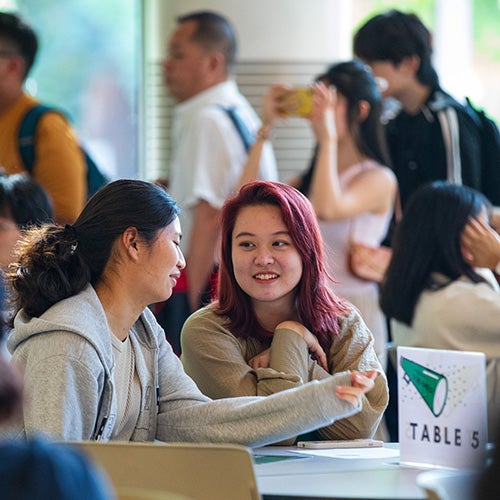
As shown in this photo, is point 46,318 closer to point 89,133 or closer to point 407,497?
point 407,497

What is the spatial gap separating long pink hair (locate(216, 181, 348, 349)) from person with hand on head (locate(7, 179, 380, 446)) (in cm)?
32

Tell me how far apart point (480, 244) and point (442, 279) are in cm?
17

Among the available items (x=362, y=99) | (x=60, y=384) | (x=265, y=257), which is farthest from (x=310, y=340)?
(x=362, y=99)

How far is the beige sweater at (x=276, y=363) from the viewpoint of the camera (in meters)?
3.27

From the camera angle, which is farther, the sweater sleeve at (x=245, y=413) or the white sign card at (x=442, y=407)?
the sweater sleeve at (x=245, y=413)

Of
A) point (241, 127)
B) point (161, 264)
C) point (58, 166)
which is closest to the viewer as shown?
point (161, 264)

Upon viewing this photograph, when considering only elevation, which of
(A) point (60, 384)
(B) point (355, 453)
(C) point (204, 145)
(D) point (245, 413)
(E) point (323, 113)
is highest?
(E) point (323, 113)

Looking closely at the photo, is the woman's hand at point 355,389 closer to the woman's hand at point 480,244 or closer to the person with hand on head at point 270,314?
the person with hand on head at point 270,314

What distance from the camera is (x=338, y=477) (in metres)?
2.62

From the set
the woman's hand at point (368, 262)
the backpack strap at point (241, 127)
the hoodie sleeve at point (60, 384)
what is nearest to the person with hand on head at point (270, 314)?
the hoodie sleeve at point (60, 384)

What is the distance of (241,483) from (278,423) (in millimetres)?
600

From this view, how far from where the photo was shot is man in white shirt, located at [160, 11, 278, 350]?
5336 millimetres

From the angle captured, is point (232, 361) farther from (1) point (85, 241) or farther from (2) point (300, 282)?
(1) point (85, 241)

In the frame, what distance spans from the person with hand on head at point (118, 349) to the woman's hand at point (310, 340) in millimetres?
318
